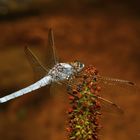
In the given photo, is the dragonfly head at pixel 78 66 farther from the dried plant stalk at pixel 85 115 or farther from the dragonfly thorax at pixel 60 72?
the dried plant stalk at pixel 85 115

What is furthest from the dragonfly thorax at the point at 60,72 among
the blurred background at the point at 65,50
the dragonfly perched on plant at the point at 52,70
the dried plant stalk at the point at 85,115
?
the blurred background at the point at 65,50

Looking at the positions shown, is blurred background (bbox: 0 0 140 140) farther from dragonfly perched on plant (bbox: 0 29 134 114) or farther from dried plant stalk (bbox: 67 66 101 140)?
dried plant stalk (bbox: 67 66 101 140)

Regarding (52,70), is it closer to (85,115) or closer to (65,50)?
(85,115)

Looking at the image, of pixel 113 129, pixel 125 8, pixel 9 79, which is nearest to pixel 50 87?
pixel 113 129

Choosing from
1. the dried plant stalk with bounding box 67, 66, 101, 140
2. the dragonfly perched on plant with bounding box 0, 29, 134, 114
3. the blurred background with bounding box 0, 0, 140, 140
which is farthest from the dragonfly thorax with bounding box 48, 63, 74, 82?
the blurred background with bounding box 0, 0, 140, 140

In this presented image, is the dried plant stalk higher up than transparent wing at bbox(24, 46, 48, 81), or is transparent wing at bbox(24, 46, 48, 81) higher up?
transparent wing at bbox(24, 46, 48, 81)

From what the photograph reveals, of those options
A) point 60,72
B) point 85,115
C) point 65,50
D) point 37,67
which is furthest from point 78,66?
point 65,50

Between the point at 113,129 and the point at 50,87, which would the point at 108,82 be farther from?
the point at 113,129
